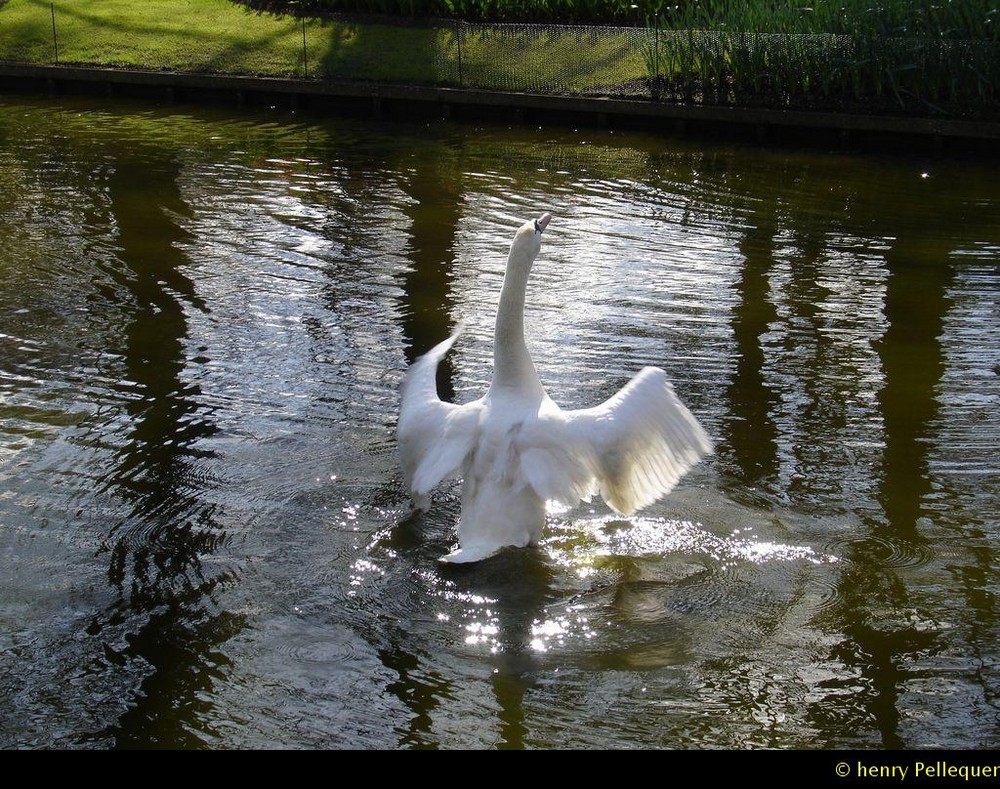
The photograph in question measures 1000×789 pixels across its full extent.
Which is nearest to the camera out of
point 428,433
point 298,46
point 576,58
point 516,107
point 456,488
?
point 428,433

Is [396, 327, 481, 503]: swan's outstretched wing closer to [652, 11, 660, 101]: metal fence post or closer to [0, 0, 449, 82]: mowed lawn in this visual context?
[652, 11, 660, 101]: metal fence post

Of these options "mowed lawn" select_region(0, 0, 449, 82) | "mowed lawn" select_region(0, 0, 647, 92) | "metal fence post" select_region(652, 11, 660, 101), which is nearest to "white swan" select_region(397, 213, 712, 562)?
"metal fence post" select_region(652, 11, 660, 101)

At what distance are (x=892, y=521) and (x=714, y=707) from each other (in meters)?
1.91

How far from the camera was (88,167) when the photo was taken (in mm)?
13781

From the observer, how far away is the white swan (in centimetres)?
534

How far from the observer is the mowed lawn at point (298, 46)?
17.5 m

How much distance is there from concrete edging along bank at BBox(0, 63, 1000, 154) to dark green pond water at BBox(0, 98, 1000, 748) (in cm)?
305

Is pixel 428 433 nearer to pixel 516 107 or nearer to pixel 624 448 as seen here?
pixel 624 448

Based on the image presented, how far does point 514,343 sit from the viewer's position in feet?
19.1

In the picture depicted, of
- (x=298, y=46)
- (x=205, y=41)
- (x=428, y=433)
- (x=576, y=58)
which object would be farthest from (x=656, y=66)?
(x=428, y=433)

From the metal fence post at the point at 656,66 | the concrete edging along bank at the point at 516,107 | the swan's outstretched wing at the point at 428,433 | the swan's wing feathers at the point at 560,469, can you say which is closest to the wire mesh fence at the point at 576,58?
the metal fence post at the point at 656,66

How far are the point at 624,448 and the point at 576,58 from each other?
13237mm

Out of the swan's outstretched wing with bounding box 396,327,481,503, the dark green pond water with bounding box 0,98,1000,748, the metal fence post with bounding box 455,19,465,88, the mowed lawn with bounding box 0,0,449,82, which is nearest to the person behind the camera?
the dark green pond water with bounding box 0,98,1000,748

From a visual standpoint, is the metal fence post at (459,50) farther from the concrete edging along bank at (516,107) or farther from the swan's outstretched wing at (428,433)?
the swan's outstretched wing at (428,433)
